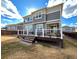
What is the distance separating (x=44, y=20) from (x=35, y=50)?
486mm

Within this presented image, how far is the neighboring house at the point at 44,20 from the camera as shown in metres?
2.39

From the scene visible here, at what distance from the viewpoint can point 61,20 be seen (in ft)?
8.20

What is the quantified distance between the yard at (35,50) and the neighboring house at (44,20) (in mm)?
229

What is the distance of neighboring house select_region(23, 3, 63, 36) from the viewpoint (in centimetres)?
239

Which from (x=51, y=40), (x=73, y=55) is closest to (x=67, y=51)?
(x=73, y=55)

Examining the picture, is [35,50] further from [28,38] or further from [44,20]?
[44,20]

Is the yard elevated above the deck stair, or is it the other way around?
the deck stair

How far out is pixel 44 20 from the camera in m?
2.46

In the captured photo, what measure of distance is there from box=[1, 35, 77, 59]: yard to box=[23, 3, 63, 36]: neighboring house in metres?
0.23

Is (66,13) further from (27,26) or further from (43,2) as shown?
(27,26)

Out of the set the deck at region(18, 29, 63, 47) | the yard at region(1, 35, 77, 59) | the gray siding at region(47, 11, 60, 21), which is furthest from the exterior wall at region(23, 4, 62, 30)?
the yard at region(1, 35, 77, 59)

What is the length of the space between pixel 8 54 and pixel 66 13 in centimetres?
111

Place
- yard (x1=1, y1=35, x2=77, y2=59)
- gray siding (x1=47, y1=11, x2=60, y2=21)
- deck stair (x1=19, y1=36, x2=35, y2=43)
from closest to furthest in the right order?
yard (x1=1, y1=35, x2=77, y2=59) → deck stair (x1=19, y1=36, x2=35, y2=43) → gray siding (x1=47, y1=11, x2=60, y2=21)

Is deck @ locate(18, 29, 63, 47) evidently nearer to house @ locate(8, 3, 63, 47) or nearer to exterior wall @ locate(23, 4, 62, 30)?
house @ locate(8, 3, 63, 47)
